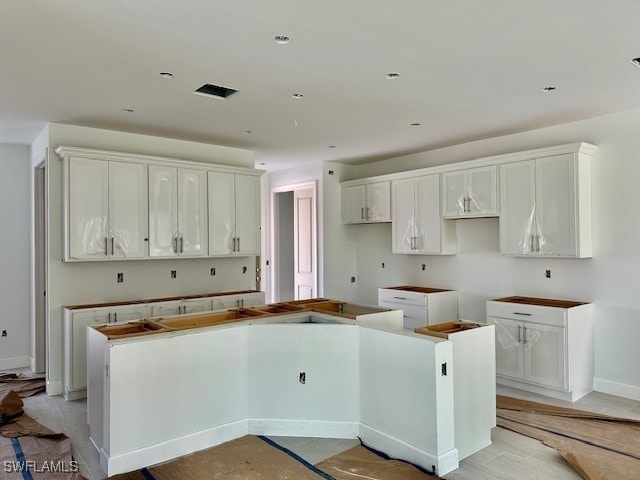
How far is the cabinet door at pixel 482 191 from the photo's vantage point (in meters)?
4.94

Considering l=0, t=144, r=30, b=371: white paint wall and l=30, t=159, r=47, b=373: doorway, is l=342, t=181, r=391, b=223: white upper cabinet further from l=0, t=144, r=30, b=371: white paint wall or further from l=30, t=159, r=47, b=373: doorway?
l=0, t=144, r=30, b=371: white paint wall

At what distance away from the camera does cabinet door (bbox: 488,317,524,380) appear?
4.50 m

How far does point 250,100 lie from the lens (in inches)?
153

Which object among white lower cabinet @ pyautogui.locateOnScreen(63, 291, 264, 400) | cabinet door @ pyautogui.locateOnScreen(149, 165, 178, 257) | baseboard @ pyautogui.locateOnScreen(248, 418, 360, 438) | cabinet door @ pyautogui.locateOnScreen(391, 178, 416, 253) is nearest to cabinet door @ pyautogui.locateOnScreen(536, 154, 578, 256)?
cabinet door @ pyautogui.locateOnScreen(391, 178, 416, 253)

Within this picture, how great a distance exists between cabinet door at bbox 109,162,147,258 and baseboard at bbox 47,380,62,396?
1.39 m

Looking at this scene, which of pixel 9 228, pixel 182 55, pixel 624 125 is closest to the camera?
pixel 182 55

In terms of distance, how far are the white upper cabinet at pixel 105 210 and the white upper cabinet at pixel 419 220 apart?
10.5 ft

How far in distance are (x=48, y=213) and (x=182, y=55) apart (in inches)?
101

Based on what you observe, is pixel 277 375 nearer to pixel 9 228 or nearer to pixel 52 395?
pixel 52 395

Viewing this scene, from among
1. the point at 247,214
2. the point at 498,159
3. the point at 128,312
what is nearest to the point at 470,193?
the point at 498,159

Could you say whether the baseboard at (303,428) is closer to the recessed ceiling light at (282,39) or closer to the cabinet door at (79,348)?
the cabinet door at (79,348)

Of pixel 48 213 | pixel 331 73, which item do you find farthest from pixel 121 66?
pixel 48 213

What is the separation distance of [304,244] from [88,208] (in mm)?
3559

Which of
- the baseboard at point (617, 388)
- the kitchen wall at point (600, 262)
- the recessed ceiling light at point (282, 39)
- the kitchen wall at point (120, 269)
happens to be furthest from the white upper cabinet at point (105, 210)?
the baseboard at point (617, 388)
